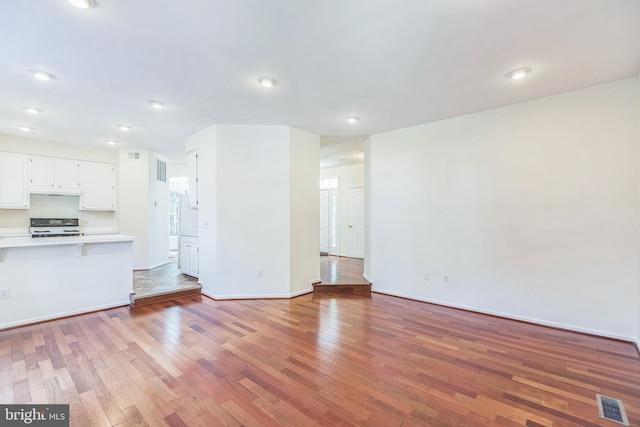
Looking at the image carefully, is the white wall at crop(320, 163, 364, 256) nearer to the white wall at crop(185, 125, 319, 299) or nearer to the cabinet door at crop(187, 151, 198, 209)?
the white wall at crop(185, 125, 319, 299)

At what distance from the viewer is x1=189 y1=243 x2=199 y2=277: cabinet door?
5.07 metres

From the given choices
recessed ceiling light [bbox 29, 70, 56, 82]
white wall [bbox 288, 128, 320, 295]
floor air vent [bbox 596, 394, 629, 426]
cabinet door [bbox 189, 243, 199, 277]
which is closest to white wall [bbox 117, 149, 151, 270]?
cabinet door [bbox 189, 243, 199, 277]

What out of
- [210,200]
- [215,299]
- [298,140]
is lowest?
[215,299]

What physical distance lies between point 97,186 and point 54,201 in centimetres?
78

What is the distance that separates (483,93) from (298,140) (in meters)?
2.68

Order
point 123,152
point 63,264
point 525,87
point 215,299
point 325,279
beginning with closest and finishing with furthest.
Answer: point 525,87, point 63,264, point 215,299, point 325,279, point 123,152

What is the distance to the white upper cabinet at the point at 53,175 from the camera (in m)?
5.23

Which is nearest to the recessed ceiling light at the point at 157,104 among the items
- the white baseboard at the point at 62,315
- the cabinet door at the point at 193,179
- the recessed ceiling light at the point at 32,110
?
the cabinet door at the point at 193,179

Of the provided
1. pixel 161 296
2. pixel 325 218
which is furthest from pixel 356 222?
pixel 161 296

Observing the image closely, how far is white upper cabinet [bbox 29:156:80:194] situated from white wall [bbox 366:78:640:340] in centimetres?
623

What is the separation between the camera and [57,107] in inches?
145

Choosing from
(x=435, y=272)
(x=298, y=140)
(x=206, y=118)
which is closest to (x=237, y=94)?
(x=206, y=118)

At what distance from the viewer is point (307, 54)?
2453 millimetres

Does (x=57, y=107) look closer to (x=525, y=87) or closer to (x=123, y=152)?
(x=123, y=152)
